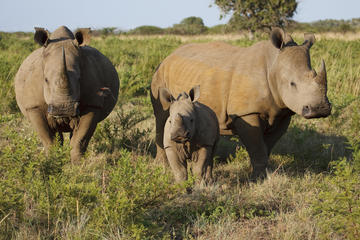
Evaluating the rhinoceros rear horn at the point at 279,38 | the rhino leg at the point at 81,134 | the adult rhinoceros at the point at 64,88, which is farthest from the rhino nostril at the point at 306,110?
the rhino leg at the point at 81,134

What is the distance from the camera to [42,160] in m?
3.64

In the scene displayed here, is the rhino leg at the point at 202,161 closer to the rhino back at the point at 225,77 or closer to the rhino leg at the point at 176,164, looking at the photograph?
the rhino leg at the point at 176,164

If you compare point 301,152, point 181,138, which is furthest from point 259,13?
point 181,138

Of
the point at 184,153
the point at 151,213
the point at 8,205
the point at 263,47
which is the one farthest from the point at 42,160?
the point at 263,47

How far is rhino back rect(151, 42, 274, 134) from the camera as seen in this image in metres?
4.63

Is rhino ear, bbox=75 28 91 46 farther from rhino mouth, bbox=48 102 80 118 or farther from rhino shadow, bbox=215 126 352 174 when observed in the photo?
rhino shadow, bbox=215 126 352 174

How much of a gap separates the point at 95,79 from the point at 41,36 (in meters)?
0.73

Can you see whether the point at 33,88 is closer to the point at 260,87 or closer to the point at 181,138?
the point at 181,138

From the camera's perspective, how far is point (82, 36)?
15.5 feet

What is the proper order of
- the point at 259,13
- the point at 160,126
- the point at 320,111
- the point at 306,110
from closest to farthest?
the point at 320,111 → the point at 306,110 → the point at 160,126 → the point at 259,13

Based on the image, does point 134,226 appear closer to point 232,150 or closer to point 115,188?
point 115,188

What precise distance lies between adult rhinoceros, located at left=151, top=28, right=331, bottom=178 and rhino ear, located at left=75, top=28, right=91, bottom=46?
1300mm

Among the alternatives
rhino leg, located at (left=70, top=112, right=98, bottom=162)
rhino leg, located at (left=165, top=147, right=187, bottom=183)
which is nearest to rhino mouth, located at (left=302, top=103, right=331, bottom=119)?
rhino leg, located at (left=165, top=147, right=187, bottom=183)

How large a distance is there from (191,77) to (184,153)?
1475 mm
